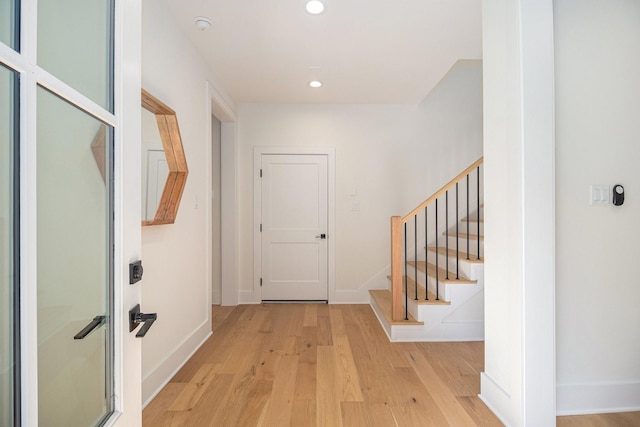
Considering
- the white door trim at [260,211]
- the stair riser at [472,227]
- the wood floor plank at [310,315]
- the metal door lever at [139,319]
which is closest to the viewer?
the metal door lever at [139,319]

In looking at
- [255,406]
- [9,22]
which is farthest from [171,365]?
[9,22]

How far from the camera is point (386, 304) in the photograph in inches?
135

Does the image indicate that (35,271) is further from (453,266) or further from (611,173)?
(453,266)

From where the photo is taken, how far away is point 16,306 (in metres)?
0.50

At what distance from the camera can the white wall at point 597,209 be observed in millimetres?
1703

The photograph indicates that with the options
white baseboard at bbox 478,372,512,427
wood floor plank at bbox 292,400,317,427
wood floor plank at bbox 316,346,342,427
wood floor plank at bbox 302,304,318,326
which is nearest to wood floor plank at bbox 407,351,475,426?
white baseboard at bbox 478,372,512,427

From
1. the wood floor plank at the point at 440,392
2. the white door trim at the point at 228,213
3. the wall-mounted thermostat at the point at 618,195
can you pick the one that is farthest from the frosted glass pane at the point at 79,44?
the white door trim at the point at 228,213

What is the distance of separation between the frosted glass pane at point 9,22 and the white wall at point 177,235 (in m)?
1.56

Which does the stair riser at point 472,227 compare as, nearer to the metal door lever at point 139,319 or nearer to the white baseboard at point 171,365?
the white baseboard at point 171,365

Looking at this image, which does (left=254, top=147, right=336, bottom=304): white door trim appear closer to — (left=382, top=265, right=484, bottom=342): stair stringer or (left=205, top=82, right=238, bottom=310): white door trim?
(left=205, top=82, right=238, bottom=310): white door trim

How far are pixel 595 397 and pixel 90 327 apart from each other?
236 cm

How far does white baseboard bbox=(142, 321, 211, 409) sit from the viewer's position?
1934 mm

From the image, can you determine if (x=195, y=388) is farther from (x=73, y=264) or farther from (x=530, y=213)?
(x=530, y=213)

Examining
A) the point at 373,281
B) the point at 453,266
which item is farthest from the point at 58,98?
the point at 373,281
